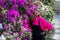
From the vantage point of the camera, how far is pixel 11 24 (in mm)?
4613

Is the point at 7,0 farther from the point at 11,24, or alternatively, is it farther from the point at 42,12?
the point at 42,12

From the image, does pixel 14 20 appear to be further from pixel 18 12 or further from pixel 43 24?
pixel 43 24

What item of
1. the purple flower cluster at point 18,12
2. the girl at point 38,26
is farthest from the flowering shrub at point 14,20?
the girl at point 38,26

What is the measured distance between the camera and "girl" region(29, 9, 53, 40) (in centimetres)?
505

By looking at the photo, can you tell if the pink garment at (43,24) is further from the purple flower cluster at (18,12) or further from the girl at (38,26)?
the purple flower cluster at (18,12)

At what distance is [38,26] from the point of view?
16.8 feet

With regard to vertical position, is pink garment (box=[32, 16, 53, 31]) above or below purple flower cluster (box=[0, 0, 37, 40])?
below

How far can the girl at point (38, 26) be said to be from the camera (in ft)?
16.6

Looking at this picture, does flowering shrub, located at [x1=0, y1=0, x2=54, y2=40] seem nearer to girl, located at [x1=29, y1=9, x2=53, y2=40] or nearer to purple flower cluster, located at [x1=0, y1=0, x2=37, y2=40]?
purple flower cluster, located at [x1=0, y1=0, x2=37, y2=40]

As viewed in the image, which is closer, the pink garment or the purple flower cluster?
the purple flower cluster

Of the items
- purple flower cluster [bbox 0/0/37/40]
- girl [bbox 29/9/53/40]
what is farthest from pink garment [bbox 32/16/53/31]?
purple flower cluster [bbox 0/0/37/40]

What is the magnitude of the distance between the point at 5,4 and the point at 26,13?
36 cm

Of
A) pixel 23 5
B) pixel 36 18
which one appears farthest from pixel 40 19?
pixel 23 5

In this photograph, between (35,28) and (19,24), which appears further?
(35,28)
